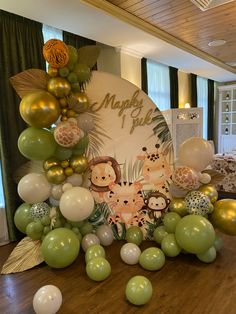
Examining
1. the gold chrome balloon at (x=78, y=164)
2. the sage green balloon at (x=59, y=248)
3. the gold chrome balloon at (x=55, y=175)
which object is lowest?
the sage green balloon at (x=59, y=248)

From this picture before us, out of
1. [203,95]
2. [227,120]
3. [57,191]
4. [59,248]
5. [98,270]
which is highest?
[203,95]

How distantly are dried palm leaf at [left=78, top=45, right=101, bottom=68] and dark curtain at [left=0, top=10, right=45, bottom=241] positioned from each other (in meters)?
0.96

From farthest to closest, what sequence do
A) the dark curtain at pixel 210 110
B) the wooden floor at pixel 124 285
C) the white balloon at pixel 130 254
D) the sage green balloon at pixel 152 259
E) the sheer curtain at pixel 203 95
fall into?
the dark curtain at pixel 210 110 → the sheer curtain at pixel 203 95 → the white balloon at pixel 130 254 → the sage green balloon at pixel 152 259 → the wooden floor at pixel 124 285

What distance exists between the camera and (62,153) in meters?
2.07

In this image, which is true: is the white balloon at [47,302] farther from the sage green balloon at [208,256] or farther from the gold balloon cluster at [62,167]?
the sage green balloon at [208,256]

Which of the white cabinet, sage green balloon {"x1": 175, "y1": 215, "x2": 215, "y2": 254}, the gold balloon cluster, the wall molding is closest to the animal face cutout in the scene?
the gold balloon cluster

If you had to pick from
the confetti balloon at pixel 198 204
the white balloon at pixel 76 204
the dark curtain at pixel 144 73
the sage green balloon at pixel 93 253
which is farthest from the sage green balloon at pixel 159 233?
the dark curtain at pixel 144 73

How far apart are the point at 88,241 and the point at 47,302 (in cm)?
77

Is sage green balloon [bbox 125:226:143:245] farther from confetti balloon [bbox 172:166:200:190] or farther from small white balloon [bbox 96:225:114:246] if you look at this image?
confetti balloon [bbox 172:166:200:190]

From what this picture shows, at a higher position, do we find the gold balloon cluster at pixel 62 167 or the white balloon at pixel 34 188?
the gold balloon cluster at pixel 62 167

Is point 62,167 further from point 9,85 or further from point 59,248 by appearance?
point 9,85

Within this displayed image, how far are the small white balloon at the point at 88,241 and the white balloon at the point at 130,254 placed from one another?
0.27 metres

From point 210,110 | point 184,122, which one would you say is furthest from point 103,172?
point 210,110

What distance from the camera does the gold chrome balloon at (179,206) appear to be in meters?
2.09
